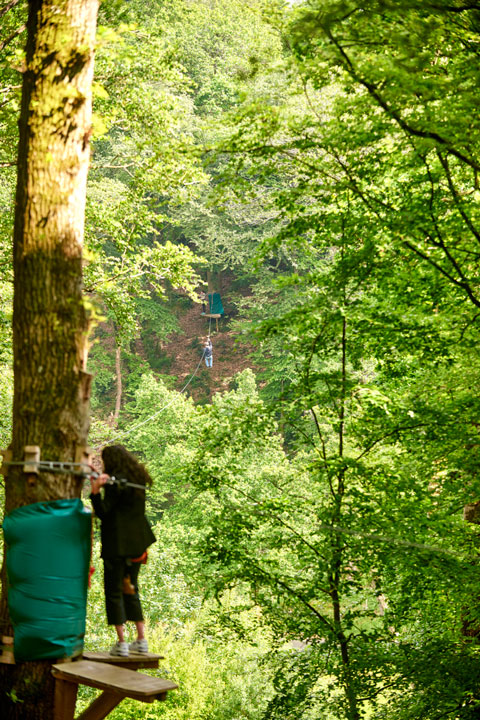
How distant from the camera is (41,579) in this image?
2.88 metres

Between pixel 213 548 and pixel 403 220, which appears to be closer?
pixel 403 220

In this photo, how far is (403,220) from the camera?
4.32 m

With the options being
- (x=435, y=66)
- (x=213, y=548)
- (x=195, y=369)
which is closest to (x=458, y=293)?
(x=435, y=66)

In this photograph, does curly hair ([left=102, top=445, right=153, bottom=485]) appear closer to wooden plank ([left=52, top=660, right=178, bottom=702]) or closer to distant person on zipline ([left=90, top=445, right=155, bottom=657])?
distant person on zipline ([left=90, top=445, right=155, bottom=657])

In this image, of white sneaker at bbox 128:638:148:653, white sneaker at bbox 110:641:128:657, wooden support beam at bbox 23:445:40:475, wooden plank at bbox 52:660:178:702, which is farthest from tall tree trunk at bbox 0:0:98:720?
white sneaker at bbox 128:638:148:653

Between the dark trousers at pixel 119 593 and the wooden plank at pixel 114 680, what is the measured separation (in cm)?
45

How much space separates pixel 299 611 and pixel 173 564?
36.2ft

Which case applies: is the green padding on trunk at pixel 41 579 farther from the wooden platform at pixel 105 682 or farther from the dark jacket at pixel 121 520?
the dark jacket at pixel 121 520

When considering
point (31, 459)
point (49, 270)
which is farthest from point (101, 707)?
point (49, 270)

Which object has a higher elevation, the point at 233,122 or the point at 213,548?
the point at 233,122

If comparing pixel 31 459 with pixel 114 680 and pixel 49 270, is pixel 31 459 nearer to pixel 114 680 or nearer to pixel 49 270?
pixel 49 270

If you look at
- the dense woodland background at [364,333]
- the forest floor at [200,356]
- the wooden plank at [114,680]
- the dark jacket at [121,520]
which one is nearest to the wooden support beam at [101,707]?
the wooden plank at [114,680]

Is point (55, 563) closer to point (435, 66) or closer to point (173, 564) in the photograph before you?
point (435, 66)

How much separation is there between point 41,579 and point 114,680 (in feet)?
1.70
